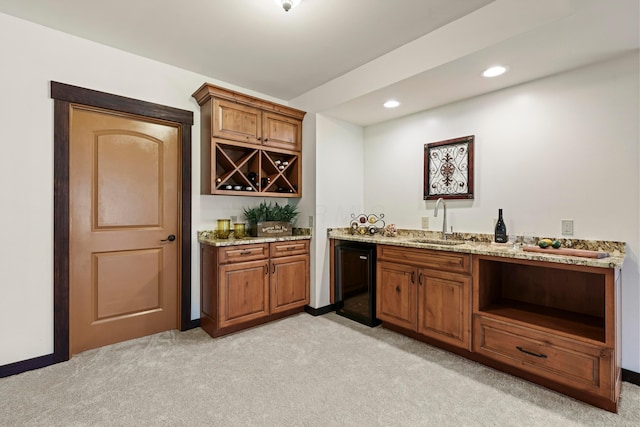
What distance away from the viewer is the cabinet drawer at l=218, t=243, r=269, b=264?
113 inches

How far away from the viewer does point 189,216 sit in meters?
3.10

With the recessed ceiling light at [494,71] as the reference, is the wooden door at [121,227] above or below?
below

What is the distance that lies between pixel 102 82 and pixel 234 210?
1672 millimetres

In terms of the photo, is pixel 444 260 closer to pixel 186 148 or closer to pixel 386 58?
pixel 386 58

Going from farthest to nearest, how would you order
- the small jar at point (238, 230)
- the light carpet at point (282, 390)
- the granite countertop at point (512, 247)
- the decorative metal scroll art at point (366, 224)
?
the decorative metal scroll art at point (366, 224) → the small jar at point (238, 230) → the granite countertop at point (512, 247) → the light carpet at point (282, 390)

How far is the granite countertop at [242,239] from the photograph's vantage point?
2.90 metres

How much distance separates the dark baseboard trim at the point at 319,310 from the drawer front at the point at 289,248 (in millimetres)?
669

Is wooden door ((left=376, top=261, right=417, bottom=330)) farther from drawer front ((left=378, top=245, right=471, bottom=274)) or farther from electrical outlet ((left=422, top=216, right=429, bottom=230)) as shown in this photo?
electrical outlet ((left=422, top=216, right=429, bottom=230))

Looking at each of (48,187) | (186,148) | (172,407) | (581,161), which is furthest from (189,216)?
(581,161)

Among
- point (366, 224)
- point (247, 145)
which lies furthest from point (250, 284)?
point (366, 224)

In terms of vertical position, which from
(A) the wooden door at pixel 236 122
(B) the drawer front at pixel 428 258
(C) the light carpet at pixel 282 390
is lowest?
(C) the light carpet at pixel 282 390

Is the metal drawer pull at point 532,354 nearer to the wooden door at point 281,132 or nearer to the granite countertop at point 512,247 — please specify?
the granite countertop at point 512,247

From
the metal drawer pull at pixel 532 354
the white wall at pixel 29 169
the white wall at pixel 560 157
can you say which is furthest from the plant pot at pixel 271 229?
the metal drawer pull at pixel 532 354

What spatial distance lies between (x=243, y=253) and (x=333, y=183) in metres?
1.40
